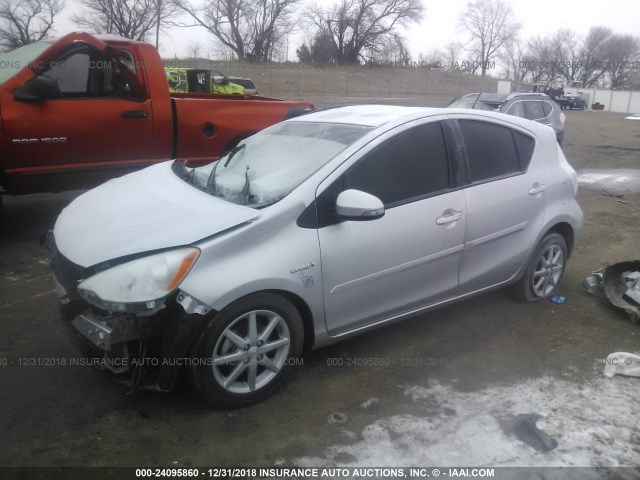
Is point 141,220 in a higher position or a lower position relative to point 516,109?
lower

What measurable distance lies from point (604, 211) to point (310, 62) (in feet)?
184

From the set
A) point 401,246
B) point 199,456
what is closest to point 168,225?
point 199,456

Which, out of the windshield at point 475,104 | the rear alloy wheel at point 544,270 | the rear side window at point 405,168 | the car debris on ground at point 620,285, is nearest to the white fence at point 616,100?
the windshield at point 475,104

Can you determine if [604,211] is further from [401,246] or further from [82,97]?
[82,97]

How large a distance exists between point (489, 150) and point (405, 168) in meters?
0.84

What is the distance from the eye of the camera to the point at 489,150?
403 centimetres

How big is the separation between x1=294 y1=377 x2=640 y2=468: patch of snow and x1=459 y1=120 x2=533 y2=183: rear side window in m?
1.48

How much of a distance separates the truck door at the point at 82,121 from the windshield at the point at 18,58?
21cm

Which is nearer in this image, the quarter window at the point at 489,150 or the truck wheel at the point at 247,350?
the truck wheel at the point at 247,350

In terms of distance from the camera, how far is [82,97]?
5.96 meters

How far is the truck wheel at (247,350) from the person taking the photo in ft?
9.21

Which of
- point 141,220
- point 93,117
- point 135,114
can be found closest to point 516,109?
point 135,114

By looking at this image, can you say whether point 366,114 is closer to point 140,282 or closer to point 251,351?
point 251,351

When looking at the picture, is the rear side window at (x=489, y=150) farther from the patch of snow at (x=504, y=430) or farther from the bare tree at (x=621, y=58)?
the bare tree at (x=621, y=58)
